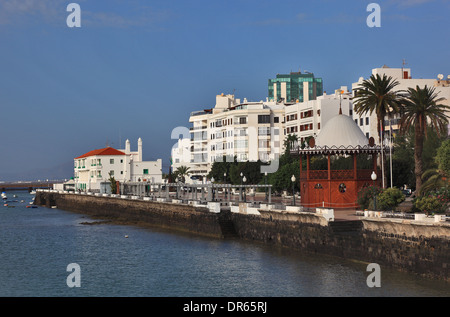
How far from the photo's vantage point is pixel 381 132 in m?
57.3

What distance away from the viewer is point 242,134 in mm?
126812

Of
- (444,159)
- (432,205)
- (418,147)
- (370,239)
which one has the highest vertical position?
(418,147)

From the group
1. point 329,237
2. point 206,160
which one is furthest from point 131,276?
point 206,160

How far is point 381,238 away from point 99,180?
335 ft

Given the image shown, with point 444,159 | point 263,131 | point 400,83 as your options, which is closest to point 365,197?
point 444,159

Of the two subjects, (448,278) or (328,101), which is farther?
(328,101)

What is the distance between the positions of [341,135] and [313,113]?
57663mm

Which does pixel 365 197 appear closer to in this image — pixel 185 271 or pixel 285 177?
pixel 185 271

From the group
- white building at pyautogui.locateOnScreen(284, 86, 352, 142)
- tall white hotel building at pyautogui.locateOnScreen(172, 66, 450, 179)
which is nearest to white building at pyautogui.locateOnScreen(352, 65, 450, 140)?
tall white hotel building at pyautogui.locateOnScreen(172, 66, 450, 179)

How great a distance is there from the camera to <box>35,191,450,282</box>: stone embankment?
31156 millimetres

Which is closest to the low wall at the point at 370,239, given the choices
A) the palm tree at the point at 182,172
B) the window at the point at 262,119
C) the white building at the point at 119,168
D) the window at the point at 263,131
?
the window at the point at 263,131

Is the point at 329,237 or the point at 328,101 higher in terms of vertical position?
the point at 328,101

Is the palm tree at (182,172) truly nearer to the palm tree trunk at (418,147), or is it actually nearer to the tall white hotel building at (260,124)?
the tall white hotel building at (260,124)
